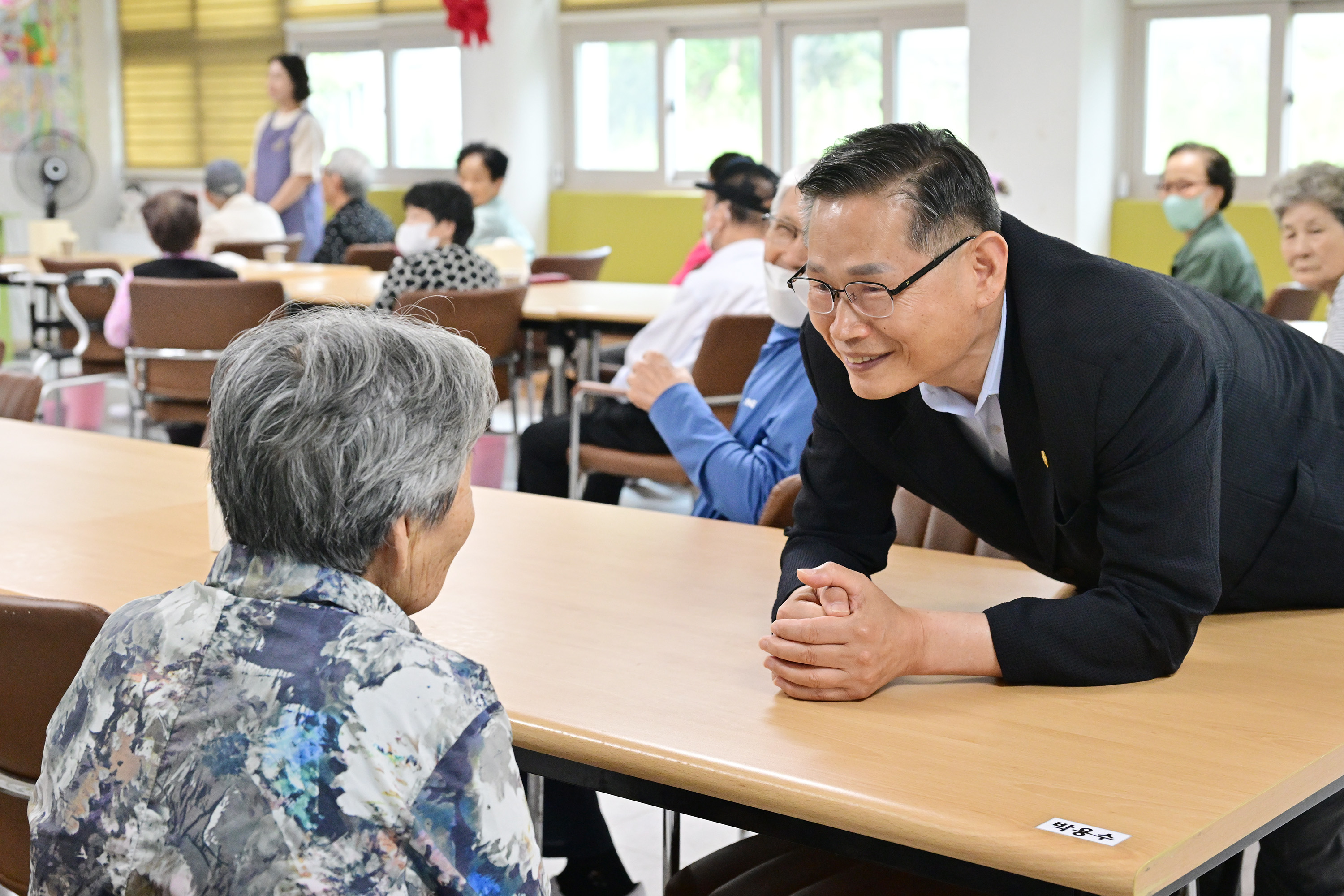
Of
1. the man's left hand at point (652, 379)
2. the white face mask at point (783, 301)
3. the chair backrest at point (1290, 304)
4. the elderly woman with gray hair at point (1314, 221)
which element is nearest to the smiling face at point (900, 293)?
the white face mask at point (783, 301)

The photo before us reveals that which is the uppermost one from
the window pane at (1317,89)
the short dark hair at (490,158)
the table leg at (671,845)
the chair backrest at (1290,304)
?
A: the window pane at (1317,89)

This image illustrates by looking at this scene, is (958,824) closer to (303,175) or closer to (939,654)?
(939,654)

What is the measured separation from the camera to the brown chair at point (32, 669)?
1.32 m

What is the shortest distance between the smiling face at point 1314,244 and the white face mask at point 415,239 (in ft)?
8.93

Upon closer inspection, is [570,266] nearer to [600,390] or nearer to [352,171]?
[352,171]

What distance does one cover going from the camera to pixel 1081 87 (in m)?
6.62

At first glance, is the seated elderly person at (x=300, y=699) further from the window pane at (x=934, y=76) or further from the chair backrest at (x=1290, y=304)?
the window pane at (x=934, y=76)

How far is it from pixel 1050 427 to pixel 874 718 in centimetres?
35

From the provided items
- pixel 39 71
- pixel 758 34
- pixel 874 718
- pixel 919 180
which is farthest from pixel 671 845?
pixel 39 71

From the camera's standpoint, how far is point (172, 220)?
4.87 meters

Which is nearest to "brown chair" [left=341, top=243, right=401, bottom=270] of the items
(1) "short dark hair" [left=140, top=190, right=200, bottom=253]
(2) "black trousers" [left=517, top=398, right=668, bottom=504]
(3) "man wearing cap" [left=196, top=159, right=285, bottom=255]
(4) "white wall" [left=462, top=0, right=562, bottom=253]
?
(3) "man wearing cap" [left=196, top=159, right=285, bottom=255]

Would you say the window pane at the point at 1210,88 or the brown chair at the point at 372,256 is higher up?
the window pane at the point at 1210,88

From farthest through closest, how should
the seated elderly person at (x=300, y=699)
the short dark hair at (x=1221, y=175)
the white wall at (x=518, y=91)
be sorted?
the white wall at (x=518, y=91), the short dark hair at (x=1221, y=175), the seated elderly person at (x=300, y=699)

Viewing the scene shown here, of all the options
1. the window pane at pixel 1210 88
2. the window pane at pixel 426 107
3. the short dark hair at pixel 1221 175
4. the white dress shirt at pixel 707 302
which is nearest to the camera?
the white dress shirt at pixel 707 302
